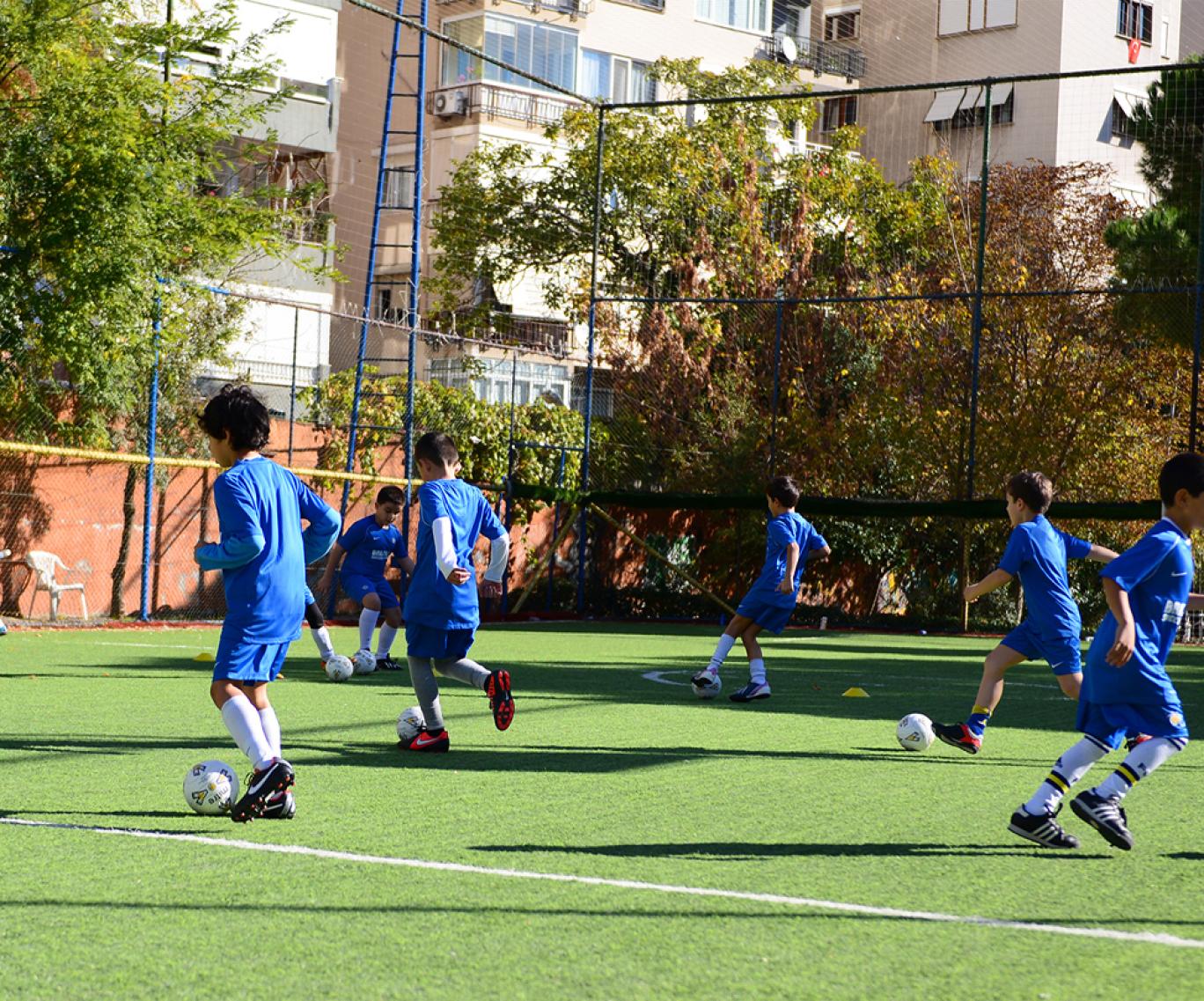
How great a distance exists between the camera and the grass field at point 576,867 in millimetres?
4211

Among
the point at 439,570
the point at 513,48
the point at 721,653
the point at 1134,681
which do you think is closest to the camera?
the point at 1134,681

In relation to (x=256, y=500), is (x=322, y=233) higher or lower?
higher

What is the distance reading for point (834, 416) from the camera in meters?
25.9

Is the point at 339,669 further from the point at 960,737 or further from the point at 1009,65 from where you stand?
the point at 1009,65

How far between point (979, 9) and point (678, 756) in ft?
136

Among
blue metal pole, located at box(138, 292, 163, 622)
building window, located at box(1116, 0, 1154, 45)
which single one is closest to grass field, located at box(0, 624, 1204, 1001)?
blue metal pole, located at box(138, 292, 163, 622)

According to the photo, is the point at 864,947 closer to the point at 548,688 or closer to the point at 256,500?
the point at 256,500

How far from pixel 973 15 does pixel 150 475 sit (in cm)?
3443

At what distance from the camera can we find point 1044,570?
29.2 ft

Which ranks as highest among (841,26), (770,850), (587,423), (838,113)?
(841,26)

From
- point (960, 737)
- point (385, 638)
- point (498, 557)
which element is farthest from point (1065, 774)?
point (385, 638)

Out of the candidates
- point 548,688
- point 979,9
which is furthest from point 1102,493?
point 979,9

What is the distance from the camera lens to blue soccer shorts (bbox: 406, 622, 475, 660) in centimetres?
852

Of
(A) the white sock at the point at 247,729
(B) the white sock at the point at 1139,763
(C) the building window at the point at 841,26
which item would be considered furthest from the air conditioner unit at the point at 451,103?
(B) the white sock at the point at 1139,763
